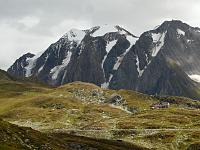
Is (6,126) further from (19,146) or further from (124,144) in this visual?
(124,144)

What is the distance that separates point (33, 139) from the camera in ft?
322

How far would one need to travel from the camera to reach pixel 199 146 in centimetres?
15750

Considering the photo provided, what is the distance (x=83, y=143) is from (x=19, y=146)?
130 feet

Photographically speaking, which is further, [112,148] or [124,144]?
[124,144]

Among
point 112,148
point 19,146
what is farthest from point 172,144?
point 19,146

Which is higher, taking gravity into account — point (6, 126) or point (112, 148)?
point (6, 126)

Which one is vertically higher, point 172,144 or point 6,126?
point 6,126

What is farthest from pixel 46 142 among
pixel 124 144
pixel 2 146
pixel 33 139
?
pixel 124 144

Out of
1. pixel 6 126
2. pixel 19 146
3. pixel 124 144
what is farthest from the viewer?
pixel 124 144

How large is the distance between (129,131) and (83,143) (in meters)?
60.9

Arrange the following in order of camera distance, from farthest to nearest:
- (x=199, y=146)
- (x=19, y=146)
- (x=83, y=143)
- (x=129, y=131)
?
(x=129, y=131)
(x=199, y=146)
(x=83, y=143)
(x=19, y=146)

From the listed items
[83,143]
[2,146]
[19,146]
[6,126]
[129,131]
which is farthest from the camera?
[129,131]

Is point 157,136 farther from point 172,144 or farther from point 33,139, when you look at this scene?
point 33,139

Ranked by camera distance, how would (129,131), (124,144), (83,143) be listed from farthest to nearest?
1. (129,131)
2. (124,144)
3. (83,143)
